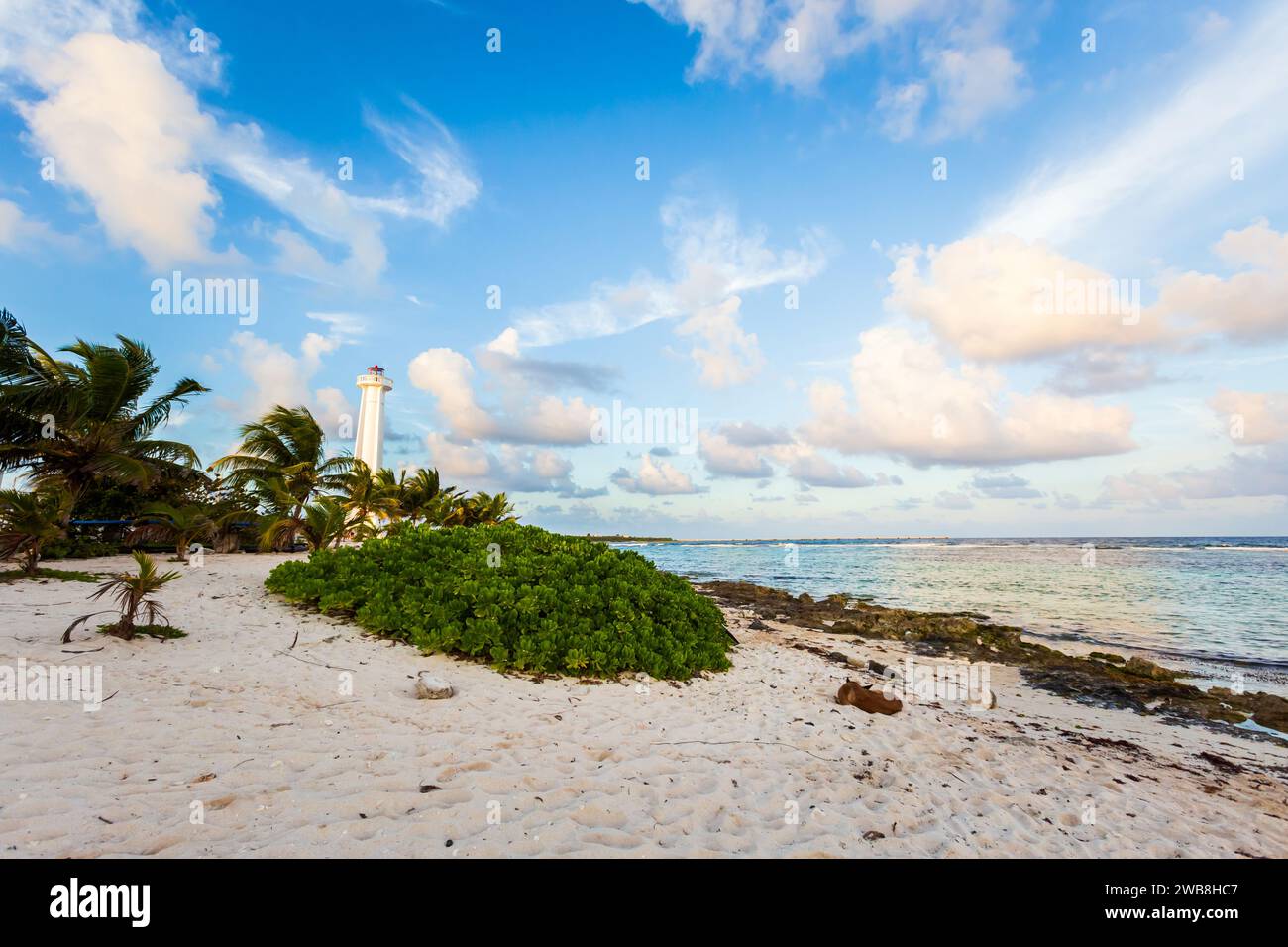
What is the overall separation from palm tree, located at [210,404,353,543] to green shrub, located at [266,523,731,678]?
13.2 metres

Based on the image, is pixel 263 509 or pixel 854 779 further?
pixel 263 509

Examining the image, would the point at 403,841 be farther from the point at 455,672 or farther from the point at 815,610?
the point at 815,610

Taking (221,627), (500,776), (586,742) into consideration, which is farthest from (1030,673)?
(221,627)

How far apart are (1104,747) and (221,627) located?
41.3ft

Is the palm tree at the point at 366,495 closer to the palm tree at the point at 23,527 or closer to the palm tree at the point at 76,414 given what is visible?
the palm tree at the point at 76,414

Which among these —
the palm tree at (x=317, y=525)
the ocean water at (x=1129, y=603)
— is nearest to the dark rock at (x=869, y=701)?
the ocean water at (x=1129, y=603)

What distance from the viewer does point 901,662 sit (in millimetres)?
12242

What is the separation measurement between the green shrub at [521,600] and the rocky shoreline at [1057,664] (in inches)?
275

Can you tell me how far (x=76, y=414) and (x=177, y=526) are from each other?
14.4 ft

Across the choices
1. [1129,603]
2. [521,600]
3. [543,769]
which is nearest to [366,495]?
[521,600]

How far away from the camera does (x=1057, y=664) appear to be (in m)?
12.9

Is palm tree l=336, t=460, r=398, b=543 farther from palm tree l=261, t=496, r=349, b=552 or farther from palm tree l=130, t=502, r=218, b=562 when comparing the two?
palm tree l=130, t=502, r=218, b=562

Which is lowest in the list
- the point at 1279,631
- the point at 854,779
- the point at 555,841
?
the point at 1279,631

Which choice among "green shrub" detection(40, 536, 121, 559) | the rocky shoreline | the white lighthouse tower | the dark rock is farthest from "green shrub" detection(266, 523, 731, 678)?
the white lighthouse tower
